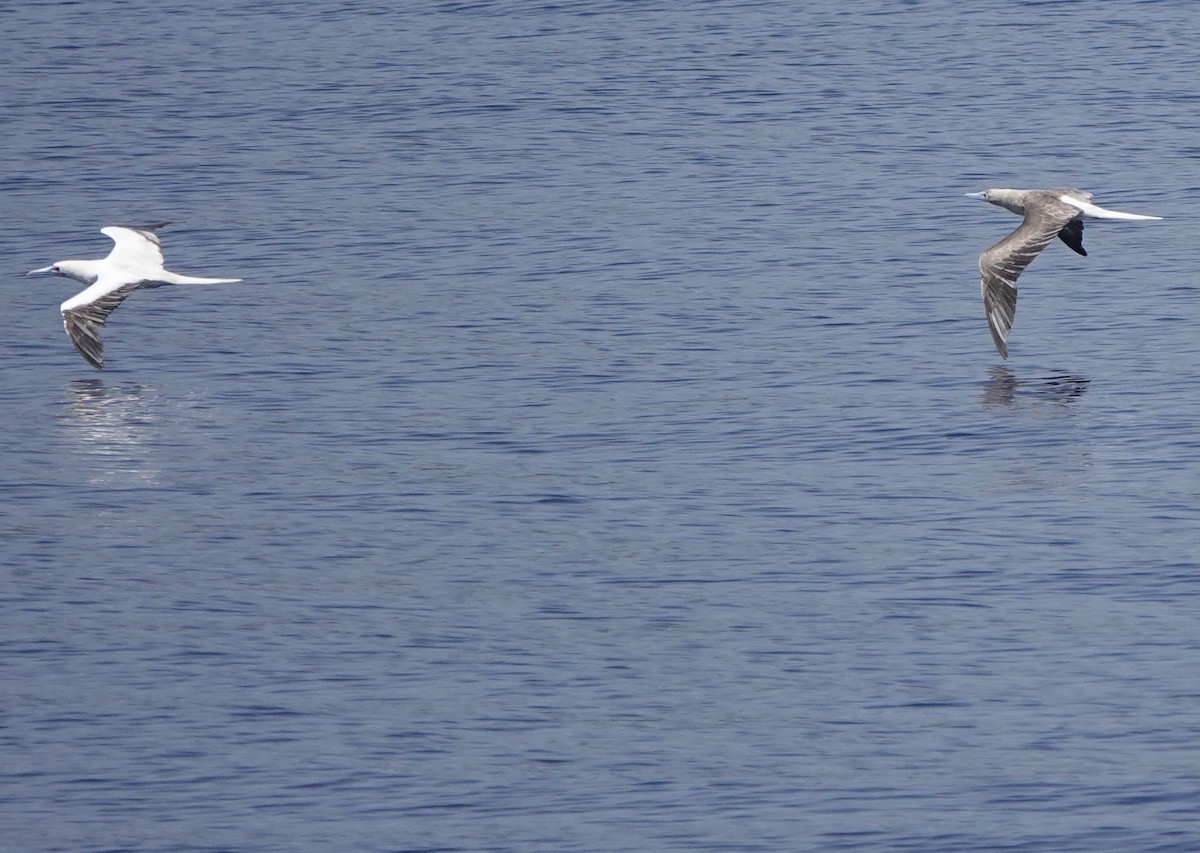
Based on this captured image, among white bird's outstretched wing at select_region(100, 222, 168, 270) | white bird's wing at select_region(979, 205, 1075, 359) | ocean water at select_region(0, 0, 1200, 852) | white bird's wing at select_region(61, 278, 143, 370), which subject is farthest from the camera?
white bird's outstretched wing at select_region(100, 222, 168, 270)

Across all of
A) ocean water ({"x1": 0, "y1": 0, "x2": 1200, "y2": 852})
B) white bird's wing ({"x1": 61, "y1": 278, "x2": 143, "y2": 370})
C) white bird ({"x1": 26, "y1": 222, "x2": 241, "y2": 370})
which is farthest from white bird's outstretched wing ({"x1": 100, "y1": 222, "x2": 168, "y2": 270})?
ocean water ({"x1": 0, "y1": 0, "x2": 1200, "y2": 852})

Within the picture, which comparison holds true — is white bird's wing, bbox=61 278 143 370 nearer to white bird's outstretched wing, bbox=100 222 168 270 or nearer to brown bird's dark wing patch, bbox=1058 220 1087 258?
white bird's outstretched wing, bbox=100 222 168 270

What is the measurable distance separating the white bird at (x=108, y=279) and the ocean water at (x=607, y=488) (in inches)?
31.2

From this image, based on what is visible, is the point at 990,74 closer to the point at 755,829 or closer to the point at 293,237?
the point at 293,237

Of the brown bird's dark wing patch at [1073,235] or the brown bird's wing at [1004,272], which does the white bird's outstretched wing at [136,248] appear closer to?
the brown bird's wing at [1004,272]

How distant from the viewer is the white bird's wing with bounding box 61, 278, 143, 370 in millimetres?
27188

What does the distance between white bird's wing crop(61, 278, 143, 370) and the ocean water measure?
2.11ft

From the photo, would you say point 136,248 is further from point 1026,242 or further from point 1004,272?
point 1026,242

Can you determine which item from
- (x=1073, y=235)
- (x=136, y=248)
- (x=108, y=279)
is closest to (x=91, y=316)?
(x=108, y=279)

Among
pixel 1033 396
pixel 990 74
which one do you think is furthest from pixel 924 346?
pixel 990 74

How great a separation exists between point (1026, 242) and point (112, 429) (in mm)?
10556

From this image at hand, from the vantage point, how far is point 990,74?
4675cm

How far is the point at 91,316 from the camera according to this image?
2766 centimetres

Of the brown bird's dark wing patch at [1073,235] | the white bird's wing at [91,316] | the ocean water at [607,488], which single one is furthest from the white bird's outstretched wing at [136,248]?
the brown bird's dark wing patch at [1073,235]
